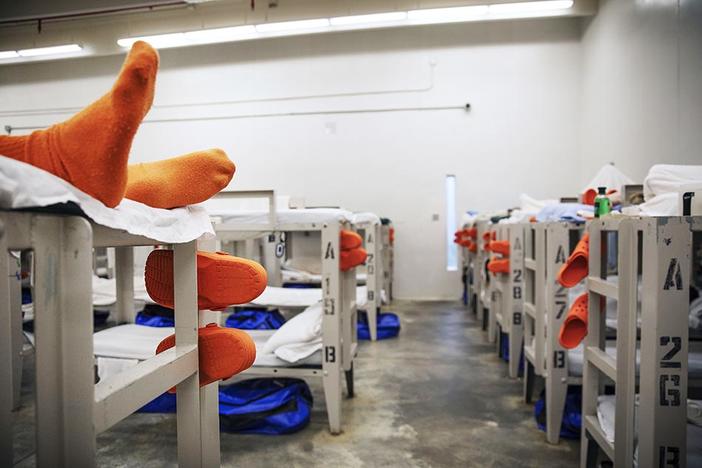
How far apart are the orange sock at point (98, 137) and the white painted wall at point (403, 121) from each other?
5363 mm

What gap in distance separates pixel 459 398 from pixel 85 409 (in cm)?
225

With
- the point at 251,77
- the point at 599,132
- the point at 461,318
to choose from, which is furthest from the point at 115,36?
the point at 599,132

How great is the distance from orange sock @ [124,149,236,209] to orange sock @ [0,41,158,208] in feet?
0.59

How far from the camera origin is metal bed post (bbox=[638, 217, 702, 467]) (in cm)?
105

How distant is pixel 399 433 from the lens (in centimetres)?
206

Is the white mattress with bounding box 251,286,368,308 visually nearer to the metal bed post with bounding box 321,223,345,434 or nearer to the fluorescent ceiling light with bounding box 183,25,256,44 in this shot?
the metal bed post with bounding box 321,223,345,434

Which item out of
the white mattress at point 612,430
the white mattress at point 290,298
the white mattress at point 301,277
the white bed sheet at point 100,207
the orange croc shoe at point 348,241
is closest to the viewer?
the white bed sheet at point 100,207

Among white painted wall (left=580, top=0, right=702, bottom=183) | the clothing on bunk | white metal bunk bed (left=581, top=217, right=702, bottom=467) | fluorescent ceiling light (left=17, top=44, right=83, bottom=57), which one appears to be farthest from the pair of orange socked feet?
fluorescent ceiling light (left=17, top=44, right=83, bottom=57)

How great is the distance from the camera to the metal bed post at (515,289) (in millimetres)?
2557

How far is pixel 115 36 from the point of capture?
240 inches

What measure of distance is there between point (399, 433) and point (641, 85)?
3894 mm

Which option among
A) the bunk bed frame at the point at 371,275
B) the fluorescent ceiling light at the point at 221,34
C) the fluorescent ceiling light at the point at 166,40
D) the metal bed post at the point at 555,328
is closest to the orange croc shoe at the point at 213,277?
the metal bed post at the point at 555,328

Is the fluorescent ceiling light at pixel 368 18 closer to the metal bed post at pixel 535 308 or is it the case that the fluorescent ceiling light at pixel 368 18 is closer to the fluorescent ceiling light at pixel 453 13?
the fluorescent ceiling light at pixel 453 13

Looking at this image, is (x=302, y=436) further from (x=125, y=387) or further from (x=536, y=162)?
(x=536, y=162)
